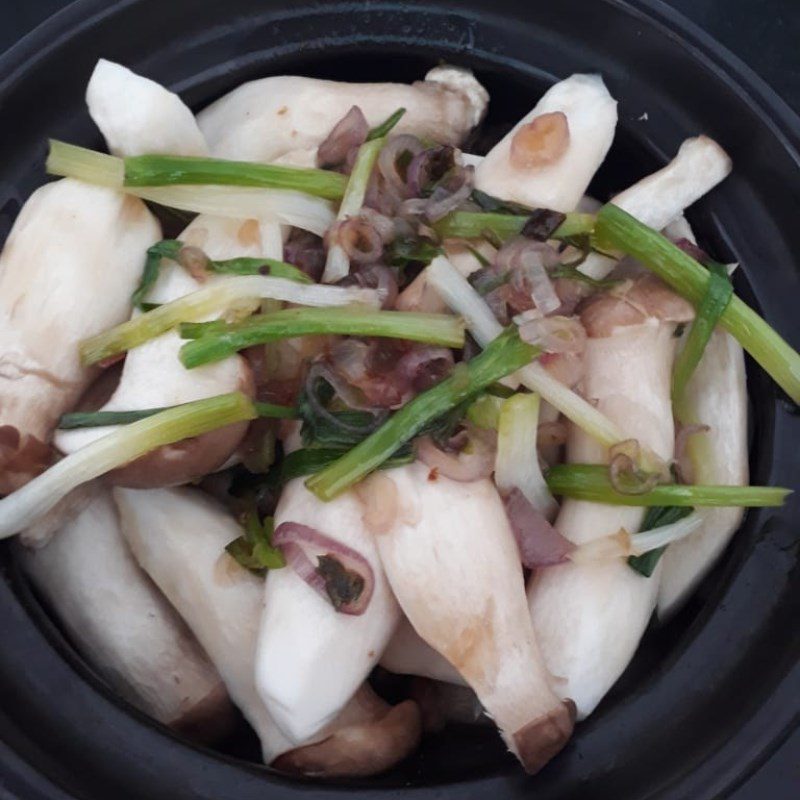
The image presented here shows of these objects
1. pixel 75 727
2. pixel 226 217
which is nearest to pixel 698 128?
pixel 226 217

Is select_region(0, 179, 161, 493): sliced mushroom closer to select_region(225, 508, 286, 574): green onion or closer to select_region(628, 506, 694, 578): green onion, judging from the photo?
select_region(225, 508, 286, 574): green onion

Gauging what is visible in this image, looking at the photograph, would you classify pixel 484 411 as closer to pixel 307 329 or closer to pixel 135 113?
pixel 307 329

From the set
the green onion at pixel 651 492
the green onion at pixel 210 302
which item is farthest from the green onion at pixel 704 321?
the green onion at pixel 210 302

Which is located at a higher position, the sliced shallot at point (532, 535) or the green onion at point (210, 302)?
the green onion at point (210, 302)

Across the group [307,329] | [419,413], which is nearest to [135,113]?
[307,329]

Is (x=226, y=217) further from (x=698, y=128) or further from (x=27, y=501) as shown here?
(x=698, y=128)

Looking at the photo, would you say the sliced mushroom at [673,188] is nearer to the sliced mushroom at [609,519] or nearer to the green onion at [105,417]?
the sliced mushroom at [609,519]
